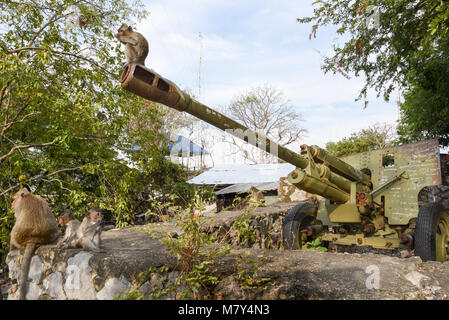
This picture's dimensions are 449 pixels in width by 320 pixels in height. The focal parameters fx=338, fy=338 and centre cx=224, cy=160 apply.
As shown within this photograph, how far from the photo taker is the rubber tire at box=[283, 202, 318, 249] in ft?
17.1

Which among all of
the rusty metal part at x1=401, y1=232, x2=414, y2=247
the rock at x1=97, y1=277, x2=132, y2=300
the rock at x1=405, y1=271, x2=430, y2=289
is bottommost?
the rock at x1=97, y1=277, x2=132, y2=300

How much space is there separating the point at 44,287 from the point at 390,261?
3.64m

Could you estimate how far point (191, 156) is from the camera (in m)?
20.3

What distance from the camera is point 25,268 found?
3488 millimetres

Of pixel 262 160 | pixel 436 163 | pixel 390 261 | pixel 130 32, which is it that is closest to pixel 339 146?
pixel 262 160

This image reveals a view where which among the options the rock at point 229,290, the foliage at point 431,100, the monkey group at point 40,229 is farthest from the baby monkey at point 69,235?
the foliage at point 431,100

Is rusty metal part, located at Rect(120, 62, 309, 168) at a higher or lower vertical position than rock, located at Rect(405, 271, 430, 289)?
higher

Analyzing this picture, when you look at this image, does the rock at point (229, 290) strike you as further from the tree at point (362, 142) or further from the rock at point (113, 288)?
the tree at point (362, 142)

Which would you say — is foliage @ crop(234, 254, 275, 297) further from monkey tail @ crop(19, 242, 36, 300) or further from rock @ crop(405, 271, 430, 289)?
monkey tail @ crop(19, 242, 36, 300)

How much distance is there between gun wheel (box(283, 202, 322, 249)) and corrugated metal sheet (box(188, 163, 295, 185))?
27.7ft

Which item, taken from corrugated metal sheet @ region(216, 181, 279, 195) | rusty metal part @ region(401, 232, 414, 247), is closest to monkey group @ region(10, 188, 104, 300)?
rusty metal part @ region(401, 232, 414, 247)

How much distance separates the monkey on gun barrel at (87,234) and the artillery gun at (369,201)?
1880 millimetres

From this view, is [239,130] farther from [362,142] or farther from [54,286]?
[362,142]
